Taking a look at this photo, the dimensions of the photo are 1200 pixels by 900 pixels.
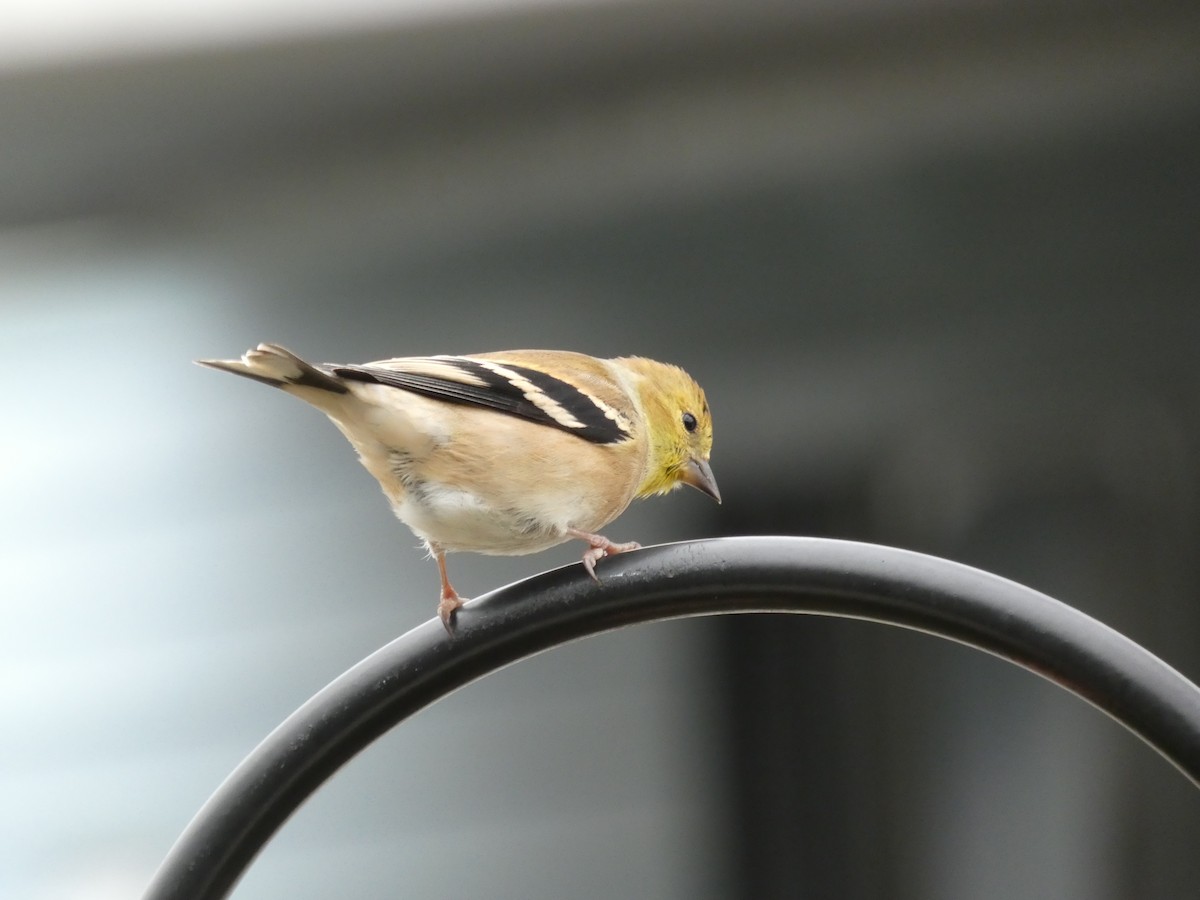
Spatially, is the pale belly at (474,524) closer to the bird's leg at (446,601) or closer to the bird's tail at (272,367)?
the bird's leg at (446,601)

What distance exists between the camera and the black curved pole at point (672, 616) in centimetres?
205

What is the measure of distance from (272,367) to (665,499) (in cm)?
442

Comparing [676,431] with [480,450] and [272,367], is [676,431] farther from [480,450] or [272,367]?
[272,367]

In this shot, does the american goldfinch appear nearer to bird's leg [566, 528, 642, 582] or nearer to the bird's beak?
bird's leg [566, 528, 642, 582]

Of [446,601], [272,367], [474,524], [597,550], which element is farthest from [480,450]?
[272,367]

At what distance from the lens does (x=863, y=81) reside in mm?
5594

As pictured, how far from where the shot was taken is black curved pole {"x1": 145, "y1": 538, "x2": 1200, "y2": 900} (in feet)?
6.72

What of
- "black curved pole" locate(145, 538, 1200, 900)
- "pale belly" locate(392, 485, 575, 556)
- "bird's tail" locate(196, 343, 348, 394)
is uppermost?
"bird's tail" locate(196, 343, 348, 394)

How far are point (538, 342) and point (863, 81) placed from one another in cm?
228

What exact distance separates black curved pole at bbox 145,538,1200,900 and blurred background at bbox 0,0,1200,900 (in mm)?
4082

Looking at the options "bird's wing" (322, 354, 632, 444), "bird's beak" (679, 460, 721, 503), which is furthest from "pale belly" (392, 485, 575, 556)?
"bird's beak" (679, 460, 721, 503)

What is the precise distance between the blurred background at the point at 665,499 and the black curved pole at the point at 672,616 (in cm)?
408

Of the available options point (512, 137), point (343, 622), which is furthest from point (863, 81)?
point (343, 622)

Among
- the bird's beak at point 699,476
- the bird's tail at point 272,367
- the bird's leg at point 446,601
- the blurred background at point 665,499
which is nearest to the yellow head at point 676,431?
the bird's beak at point 699,476
